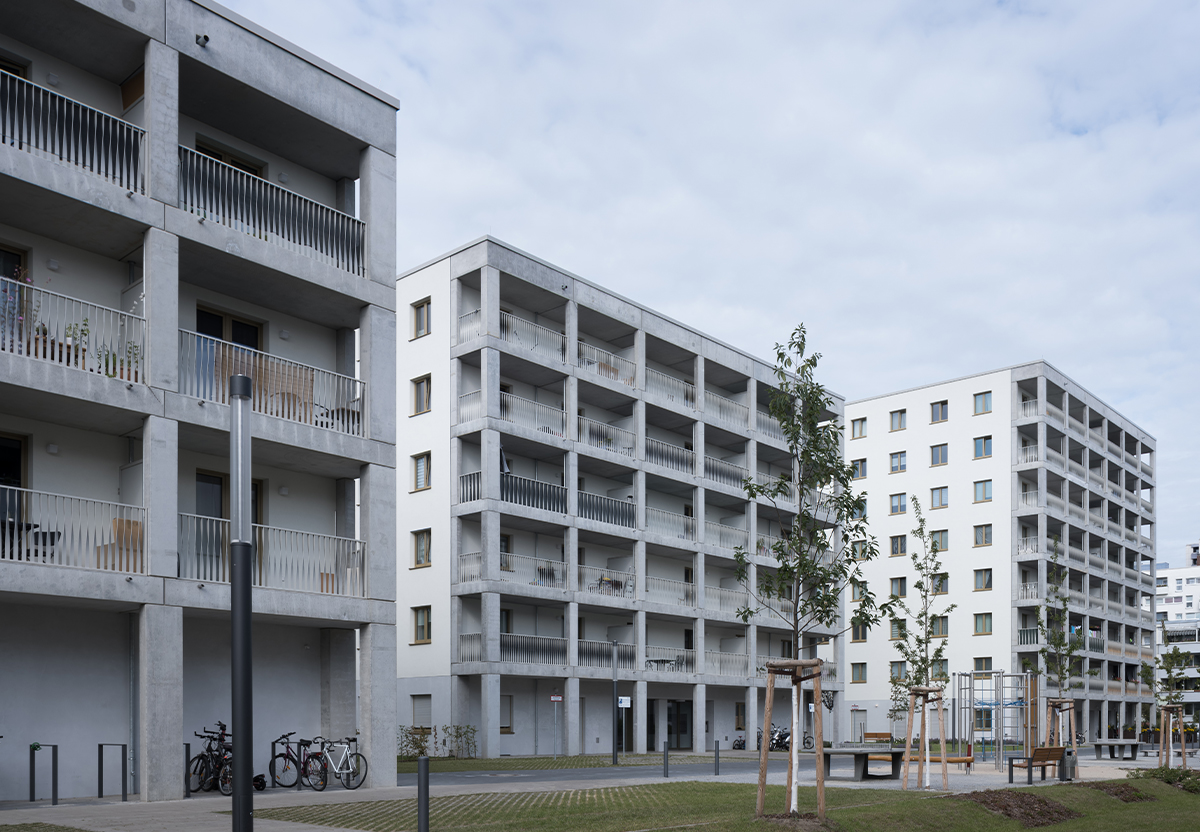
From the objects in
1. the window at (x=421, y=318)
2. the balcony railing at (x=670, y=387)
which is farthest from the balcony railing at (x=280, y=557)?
the balcony railing at (x=670, y=387)

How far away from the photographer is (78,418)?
824 inches

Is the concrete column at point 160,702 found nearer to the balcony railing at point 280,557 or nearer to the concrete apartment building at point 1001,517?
the balcony railing at point 280,557

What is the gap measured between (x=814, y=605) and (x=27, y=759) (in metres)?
13.5

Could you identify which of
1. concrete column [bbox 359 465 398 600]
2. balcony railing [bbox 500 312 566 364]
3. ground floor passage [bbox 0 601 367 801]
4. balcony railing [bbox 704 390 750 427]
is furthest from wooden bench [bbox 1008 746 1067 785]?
balcony railing [bbox 704 390 750 427]

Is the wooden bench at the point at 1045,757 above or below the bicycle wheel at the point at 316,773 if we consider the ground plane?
below

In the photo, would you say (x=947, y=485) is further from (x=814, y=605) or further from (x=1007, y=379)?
(x=814, y=605)

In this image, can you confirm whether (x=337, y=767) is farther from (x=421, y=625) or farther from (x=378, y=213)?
(x=421, y=625)

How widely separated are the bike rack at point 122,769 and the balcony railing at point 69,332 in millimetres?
6420

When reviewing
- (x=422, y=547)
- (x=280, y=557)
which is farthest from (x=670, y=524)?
(x=280, y=557)

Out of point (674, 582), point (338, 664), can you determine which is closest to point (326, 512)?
point (338, 664)

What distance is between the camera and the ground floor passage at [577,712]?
42.2m

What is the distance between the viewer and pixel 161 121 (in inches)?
853

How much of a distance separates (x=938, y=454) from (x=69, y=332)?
62905 mm

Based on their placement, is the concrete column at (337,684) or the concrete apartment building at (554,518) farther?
the concrete apartment building at (554,518)
